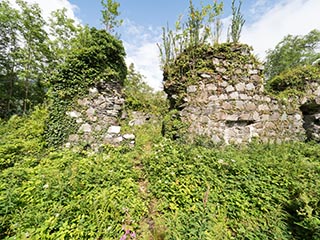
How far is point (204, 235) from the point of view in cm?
193

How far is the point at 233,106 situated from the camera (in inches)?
180

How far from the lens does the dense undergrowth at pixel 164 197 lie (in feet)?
6.51

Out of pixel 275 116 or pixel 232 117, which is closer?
pixel 232 117

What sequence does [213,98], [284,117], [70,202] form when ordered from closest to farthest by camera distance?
[70,202] → [213,98] → [284,117]

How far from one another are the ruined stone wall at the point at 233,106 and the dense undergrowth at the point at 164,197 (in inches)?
39.9

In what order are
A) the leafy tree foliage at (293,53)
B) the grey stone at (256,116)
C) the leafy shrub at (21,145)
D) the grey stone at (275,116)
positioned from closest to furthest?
the leafy shrub at (21,145) → the grey stone at (256,116) → the grey stone at (275,116) → the leafy tree foliage at (293,53)

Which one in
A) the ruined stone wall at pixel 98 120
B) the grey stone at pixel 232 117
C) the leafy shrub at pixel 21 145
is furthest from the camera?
the grey stone at pixel 232 117

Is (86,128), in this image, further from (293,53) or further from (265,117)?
(293,53)

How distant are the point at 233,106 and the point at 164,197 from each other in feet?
11.3

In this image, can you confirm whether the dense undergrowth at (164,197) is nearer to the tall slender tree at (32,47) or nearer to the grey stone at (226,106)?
the grey stone at (226,106)

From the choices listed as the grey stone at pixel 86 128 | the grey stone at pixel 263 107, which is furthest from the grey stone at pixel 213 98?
the grey stone at pixel 86 128

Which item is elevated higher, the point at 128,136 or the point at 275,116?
the point at 275,116

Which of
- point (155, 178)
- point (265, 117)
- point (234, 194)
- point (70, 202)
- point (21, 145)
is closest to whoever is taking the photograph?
point (70, 202)

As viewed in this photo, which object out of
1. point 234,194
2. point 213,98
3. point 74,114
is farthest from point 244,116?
point 74,114
